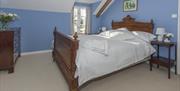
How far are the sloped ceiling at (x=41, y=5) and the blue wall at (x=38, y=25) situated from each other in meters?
0.15

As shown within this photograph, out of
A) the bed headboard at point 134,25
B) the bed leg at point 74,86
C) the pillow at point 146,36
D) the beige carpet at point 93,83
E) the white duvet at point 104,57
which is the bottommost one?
the beige carpet at point 93,83

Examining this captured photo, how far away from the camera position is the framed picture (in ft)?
15.5

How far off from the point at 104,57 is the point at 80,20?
155 inches

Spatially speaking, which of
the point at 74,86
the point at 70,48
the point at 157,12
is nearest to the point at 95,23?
the point at 157,12

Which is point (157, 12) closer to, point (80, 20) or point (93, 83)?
point (93, 83)

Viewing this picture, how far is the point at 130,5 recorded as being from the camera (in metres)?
4.90

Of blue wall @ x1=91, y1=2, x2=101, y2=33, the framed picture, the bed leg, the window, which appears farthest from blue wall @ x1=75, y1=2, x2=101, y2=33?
the bed leg

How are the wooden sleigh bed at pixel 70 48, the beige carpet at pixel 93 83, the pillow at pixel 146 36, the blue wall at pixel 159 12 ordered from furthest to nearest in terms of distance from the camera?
the pillow at pixel 146 36, the blue wall at pixel 159 12, the beige carpet at pixel 93 83, the wooden sleigh bed at pixel 70 48

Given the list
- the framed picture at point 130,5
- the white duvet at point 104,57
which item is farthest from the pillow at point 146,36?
the framed picture at point 130,5

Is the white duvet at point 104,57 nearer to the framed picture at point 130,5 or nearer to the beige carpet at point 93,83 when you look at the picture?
the beige carpet at point 93,83

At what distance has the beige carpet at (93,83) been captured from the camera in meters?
2.60

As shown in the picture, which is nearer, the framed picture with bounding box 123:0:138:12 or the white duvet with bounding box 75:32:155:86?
the white duvet with bounding box 75:32:155:86

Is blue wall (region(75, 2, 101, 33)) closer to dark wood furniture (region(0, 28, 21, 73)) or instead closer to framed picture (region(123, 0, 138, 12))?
framed picture (region(123, 0, 138, 12))

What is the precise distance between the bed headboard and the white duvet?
0.77m
